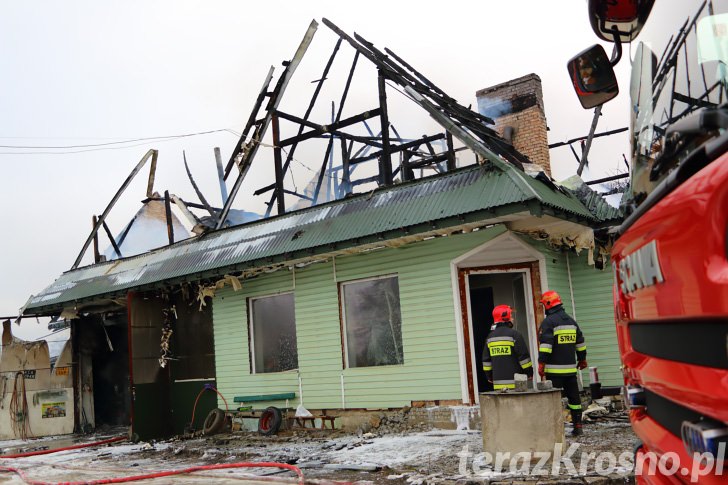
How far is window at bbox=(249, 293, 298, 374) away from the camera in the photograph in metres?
12.2

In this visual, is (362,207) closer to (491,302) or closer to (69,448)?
(491,302)

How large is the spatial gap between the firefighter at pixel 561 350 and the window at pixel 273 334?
5387 mm

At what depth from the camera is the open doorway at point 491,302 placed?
396 inches

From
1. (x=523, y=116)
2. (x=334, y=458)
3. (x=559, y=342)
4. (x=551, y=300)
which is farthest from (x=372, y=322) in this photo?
(x=523, y=116)

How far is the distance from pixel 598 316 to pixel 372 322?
3871mm

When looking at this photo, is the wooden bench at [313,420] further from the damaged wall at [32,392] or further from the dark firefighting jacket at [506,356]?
the damaged wall at [32,392]

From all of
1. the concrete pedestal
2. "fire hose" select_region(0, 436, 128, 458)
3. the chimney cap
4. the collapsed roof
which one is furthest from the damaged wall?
the concrete pedestal

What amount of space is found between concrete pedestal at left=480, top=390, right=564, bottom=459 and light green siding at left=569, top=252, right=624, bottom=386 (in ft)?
15.7

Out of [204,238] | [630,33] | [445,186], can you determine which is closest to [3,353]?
[204,238]

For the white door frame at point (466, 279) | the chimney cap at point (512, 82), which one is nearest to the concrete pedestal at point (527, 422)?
the white door frame at point (466, 279)

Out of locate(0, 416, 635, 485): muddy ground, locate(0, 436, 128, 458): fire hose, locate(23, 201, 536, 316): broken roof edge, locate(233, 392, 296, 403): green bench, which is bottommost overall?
locate(0, 436, 128, 458): fire hose

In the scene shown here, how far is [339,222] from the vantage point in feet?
35.3

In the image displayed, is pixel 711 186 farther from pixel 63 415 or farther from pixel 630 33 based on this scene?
pixel 63 415

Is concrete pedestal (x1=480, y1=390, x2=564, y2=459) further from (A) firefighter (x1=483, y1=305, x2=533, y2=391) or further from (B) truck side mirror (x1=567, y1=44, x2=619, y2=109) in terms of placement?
(B) truck side mirror (x1=567, y1=44, x2=619, y2=109)
